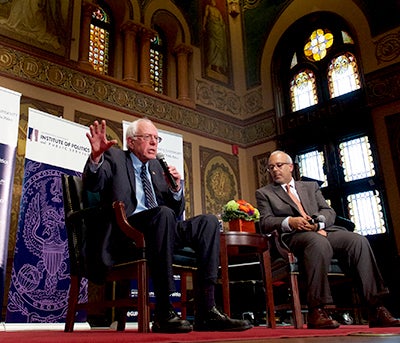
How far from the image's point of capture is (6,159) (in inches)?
168

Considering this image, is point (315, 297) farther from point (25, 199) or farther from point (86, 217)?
point (25, 199)

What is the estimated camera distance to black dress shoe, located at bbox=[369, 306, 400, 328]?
110 inches

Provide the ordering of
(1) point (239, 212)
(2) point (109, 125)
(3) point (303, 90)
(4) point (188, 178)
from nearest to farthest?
(1) point (239, 212), (2) point (109, 125), (4) point (188, 178), (3) point (303, 90)

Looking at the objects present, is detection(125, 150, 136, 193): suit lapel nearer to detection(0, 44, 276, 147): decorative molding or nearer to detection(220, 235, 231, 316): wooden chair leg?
detection(220, 235, 231, 316): wooden chair leg

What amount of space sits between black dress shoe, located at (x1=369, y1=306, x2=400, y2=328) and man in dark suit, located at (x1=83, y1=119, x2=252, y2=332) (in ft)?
3.41

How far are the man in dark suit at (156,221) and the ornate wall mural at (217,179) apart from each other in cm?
440

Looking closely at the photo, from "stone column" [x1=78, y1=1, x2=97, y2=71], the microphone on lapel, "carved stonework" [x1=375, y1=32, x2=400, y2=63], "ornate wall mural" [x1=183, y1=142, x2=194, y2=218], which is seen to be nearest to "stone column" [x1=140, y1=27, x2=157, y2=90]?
"stone column" [x1=78, y1=1, x2=97, y2=71]

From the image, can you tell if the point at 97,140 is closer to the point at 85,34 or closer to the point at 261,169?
the point at 85,34

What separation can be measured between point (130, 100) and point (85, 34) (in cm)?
114

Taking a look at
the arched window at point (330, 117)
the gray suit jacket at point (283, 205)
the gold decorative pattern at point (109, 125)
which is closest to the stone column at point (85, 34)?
the gold decorative pattern at point (109, 125)

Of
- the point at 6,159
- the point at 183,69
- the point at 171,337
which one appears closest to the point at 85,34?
the point at 183,69

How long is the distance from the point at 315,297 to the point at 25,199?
2.93 m

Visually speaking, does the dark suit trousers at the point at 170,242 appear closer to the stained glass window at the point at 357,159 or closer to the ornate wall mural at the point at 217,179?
the ornate wall mural at the point at 217,179

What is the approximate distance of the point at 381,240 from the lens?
6.30m
